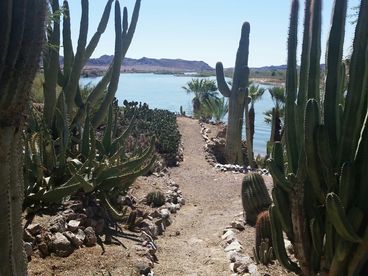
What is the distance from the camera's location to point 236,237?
6531 millimetres

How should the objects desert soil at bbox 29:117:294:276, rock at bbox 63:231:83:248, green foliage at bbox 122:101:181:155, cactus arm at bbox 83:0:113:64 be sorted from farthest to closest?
1. green foliage at bbox 122:101:181:155
2. cactus arm at bbox 83:0:113:64
3. rock at bbox 63:231:83:248
4. desert soil at bbox 29:117:294:276

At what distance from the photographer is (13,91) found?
239 centimetres

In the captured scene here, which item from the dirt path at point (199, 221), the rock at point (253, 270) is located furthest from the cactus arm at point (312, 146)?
the dirt path at point (199, 221)

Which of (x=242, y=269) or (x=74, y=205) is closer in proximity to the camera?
(x=242, y=269)

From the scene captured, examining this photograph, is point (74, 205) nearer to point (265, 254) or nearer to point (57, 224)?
point (57, 224)

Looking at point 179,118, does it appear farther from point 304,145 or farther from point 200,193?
point 304,145

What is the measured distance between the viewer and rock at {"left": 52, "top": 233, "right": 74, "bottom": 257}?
4723 mm

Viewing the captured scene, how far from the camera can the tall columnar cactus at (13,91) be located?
2357 millimetres

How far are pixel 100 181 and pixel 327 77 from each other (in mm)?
3108

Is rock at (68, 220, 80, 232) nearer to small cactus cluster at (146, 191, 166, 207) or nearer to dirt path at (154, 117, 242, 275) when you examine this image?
dirt path at (154, 117, 242, 275)

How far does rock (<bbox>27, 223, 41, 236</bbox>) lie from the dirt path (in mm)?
1247

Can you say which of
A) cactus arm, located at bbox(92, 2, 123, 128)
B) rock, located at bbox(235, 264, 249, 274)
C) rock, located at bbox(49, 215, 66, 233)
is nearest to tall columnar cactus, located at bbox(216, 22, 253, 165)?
cactus arm, located at bbox(92, 2, 123, 128)

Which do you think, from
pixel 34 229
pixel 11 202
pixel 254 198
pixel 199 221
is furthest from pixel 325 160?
pixel 199 221

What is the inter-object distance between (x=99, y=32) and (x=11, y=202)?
285 inches
